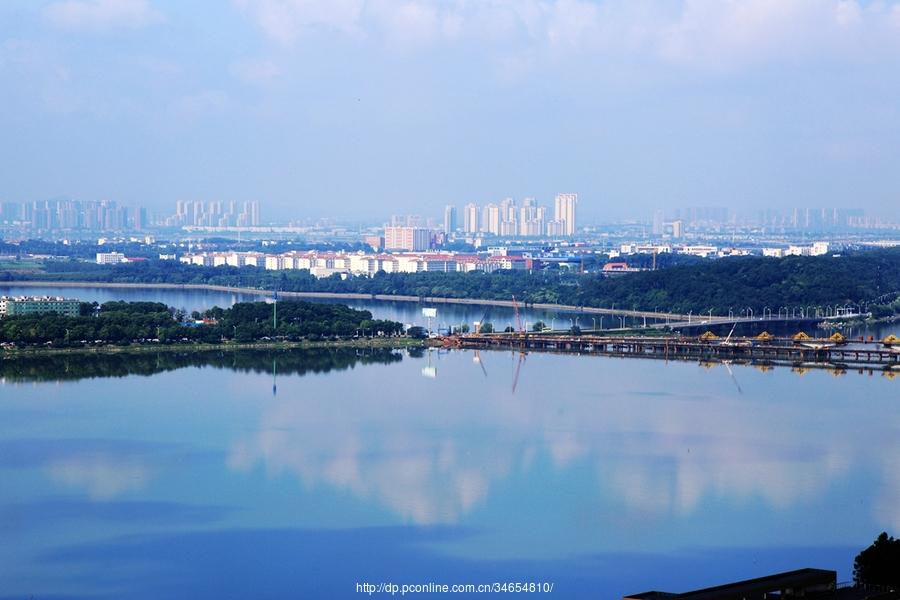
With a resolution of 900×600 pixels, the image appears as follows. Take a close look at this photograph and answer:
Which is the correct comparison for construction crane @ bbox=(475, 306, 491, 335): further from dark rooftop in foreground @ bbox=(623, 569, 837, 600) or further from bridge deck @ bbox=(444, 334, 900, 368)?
dark rooftop in foreground @ bbox=(623, 569, 837, 600)

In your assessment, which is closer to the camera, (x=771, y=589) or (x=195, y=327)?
(x=771, y=589)

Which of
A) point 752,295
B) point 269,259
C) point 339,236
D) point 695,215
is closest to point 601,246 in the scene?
point 269,259

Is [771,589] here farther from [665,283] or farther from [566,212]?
[566,212]

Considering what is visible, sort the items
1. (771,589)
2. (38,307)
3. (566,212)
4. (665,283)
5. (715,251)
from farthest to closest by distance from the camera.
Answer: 1. (566,212)
2. (715,251)
3. (665,283)
4. (38,307)
5. (771,589)

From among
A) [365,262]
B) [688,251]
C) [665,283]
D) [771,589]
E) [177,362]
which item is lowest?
[771,589]

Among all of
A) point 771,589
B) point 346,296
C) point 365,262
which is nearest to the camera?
point 771,589

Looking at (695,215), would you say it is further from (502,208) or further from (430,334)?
(430,334)

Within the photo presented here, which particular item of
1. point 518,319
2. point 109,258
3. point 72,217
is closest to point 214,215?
point 72,217

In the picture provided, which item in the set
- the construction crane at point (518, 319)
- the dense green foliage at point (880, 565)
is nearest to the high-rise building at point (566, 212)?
the construction crane at point (518, 319)

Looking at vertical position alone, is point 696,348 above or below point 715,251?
below
